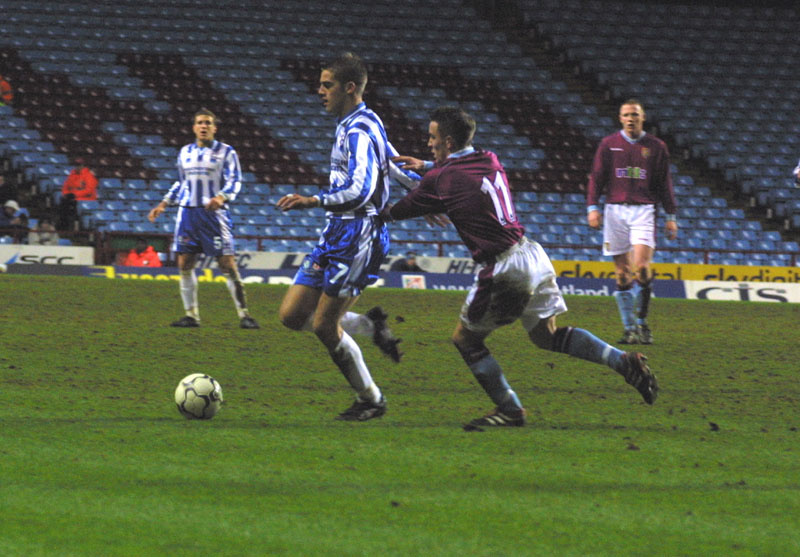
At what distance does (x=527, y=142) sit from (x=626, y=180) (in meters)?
19.1

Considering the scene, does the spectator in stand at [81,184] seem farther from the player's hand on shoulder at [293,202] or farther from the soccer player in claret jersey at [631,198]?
the player's hand on shoulder at [293,202]

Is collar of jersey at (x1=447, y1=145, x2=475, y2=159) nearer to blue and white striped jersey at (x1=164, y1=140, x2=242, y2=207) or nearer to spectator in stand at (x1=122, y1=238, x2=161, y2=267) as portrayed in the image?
blue and white striped jersey at (x1=164, y1=140, x2=242, y2=207)

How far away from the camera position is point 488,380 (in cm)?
591

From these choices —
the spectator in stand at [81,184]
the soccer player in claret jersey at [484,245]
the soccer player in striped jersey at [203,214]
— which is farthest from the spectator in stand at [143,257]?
the soccer player in claret jersey at [484,245]

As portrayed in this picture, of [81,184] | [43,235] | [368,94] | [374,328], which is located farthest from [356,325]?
[368,94]

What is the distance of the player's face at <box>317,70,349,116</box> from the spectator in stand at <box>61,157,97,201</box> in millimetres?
18281

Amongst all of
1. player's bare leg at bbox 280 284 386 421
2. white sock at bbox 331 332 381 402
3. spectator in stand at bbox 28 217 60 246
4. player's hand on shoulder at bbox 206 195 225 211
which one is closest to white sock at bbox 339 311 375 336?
player's bare leg at bbox 280 284 386 421

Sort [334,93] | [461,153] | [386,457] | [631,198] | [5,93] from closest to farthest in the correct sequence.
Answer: [386,457]
[461,153]
[334,93]
[631,198]
[5,93]

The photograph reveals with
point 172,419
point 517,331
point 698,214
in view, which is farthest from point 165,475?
point 698,214

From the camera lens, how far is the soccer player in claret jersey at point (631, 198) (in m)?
10.5

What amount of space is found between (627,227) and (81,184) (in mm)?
15643

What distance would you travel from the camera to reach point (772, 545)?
12.0ft

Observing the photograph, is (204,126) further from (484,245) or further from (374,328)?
(484,245)

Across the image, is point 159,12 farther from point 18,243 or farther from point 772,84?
point 772,84
